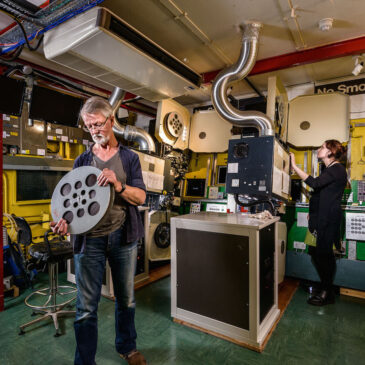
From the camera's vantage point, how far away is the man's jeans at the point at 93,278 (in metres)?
1.42

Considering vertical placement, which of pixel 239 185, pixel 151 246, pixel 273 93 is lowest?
pixel 151 246

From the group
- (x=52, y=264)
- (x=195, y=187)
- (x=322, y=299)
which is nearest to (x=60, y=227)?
(x=52, y=264)

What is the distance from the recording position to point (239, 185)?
270 cm

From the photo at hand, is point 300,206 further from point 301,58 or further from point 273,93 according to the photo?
point 301,58

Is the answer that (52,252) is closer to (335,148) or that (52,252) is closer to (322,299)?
(322,299)

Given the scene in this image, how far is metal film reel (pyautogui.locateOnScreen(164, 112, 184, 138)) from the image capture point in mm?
3855

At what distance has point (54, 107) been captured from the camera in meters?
3.65

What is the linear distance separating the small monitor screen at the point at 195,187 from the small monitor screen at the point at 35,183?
211 centimetres

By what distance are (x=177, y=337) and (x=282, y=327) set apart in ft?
2.99

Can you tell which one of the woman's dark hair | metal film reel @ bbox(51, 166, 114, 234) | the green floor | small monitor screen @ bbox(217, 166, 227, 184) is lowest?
the green floor

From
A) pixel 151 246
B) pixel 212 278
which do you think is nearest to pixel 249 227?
pixel 212 278

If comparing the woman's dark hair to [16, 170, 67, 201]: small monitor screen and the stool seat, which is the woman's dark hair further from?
[16, 170, 67, 201]: small monitor screen

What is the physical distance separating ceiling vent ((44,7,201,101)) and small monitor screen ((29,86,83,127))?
1299mm

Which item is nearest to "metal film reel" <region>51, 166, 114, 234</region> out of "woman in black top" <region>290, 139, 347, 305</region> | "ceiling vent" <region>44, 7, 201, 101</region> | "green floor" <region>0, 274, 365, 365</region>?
"green floor" <region>0, 274, 365, 365</region>
